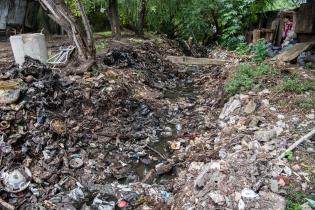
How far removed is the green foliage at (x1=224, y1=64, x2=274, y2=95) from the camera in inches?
243

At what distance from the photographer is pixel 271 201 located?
3.11 m

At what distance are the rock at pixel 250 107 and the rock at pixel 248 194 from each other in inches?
87.7

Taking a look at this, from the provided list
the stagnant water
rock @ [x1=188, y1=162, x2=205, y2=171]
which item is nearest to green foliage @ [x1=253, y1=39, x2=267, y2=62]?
the stagnant water

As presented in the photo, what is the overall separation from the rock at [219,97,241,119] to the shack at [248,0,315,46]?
316 centimetres

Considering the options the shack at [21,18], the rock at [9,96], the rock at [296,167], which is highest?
the shack at [21,18]

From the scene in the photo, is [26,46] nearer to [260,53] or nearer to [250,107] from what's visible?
[250,107]

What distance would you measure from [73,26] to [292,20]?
21.8ft

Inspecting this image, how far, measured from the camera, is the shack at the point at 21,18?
11242mm

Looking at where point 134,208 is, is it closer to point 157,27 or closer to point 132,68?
point 132,68

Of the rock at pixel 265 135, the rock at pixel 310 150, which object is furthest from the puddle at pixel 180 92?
the rock at pixel 310 150

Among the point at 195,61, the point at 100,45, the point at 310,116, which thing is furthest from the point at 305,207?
the point at 100,45

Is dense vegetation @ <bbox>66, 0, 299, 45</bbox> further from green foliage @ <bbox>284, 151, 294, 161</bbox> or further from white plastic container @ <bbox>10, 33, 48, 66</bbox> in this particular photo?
green foliage @ <bbox>284, 151, 294, 161</bbox>

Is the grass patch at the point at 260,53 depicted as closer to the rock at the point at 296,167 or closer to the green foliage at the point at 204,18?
the green foliage at the point at 204,18

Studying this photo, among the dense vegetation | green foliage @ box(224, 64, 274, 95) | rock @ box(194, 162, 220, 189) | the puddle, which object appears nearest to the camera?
rock @ box(194, 162, 220, 189)
